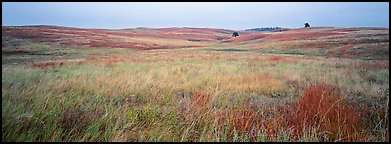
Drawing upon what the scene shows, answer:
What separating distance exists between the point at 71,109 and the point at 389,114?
4884 mm

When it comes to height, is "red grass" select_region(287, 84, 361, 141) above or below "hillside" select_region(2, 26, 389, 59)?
below

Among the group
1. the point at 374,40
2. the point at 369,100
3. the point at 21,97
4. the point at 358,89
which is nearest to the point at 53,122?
the point at 21,97

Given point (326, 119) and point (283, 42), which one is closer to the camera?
point (326, 119)

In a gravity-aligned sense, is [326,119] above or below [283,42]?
below

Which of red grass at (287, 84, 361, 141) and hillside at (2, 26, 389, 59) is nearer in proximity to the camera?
red grass at (287, 84, 361, 141)

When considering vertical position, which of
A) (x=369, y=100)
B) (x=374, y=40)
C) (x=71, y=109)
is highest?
(x=374, y=40)

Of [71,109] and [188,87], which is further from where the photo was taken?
[188,87]

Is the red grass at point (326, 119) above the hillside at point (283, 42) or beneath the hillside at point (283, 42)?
beneath

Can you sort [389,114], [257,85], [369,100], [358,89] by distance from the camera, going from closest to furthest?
[389,114], [369,100], [358,89], [257,85]

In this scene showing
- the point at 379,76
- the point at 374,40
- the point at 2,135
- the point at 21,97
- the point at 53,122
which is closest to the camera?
the point at 2,135

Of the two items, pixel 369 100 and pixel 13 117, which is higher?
pixel 13 117

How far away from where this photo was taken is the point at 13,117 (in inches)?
91.0

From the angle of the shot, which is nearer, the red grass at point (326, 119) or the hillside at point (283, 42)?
the red grass at point (326, 119)

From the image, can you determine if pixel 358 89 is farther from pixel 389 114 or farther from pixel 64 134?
pixel 64 134
